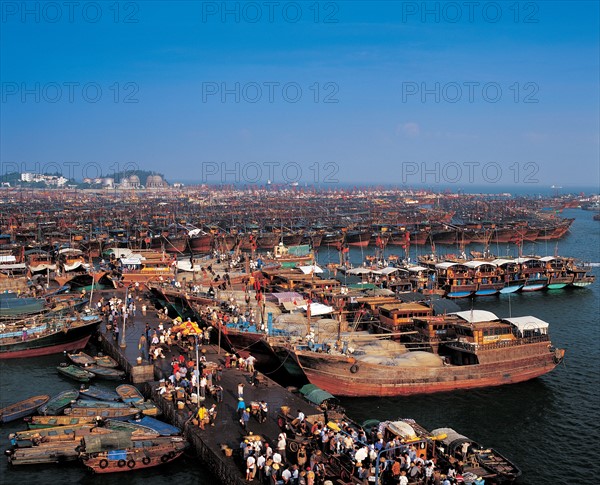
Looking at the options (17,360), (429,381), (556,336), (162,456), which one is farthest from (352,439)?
(556,336)

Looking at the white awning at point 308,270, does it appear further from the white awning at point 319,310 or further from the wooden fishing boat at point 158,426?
the wooden fishing boat at point 158,426

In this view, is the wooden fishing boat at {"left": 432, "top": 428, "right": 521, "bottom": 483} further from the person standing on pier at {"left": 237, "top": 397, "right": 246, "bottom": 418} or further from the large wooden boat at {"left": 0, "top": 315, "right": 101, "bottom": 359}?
the large wooden boat at {"left": 0, "top": 315, "right": 101, "bottom": 359}

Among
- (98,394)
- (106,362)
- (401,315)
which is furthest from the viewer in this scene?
(401,315)

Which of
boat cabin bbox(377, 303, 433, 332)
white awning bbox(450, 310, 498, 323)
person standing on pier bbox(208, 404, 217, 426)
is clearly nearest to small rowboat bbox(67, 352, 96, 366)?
person standing on pier bbox(208, 404, 217, 426)

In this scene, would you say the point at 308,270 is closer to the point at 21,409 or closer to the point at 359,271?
the point at 359,271

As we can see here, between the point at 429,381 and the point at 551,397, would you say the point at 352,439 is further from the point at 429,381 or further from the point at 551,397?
the point at 551,397

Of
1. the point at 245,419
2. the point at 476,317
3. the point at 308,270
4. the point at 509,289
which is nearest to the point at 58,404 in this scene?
the point at 245,419
